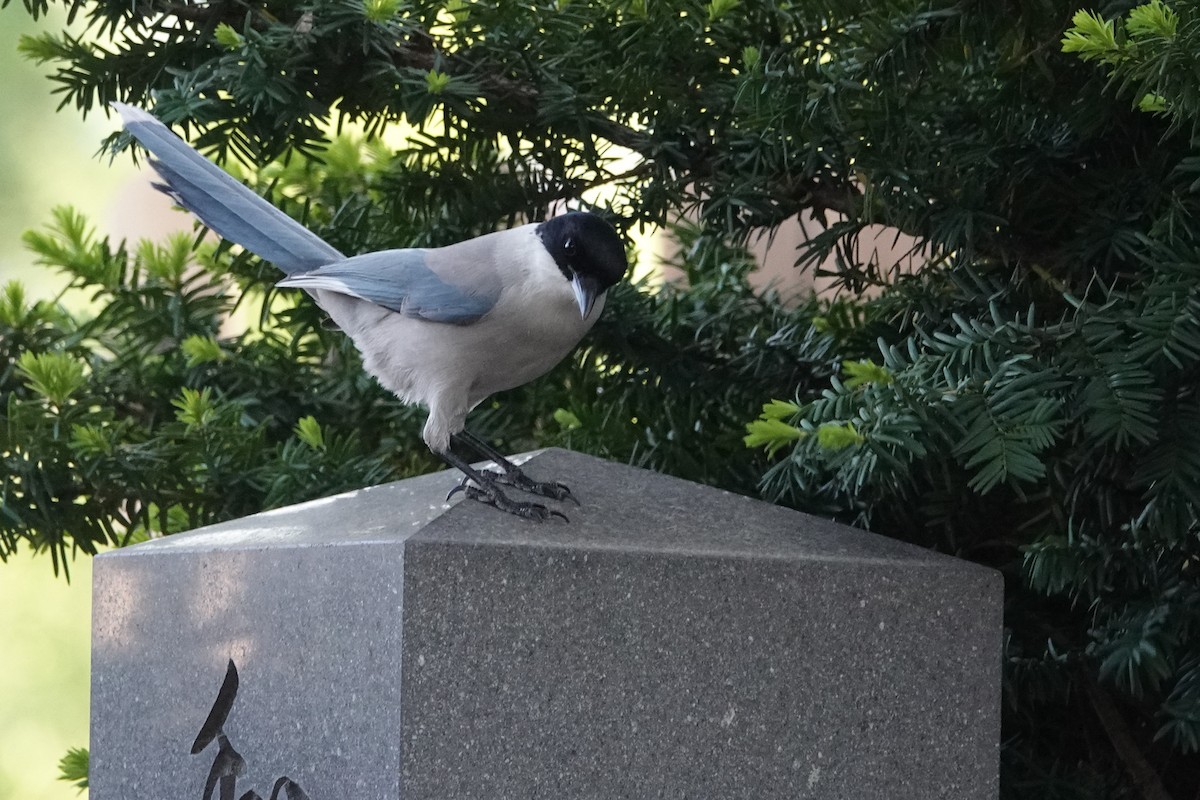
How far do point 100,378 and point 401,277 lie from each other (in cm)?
61

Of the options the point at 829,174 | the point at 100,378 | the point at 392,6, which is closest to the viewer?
the point at 392,6

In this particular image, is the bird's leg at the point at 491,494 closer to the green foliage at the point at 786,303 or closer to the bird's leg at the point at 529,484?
the bird's leg at the point at 529,484

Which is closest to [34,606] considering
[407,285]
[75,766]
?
[75,766]

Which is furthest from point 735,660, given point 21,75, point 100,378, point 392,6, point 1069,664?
point 21,75

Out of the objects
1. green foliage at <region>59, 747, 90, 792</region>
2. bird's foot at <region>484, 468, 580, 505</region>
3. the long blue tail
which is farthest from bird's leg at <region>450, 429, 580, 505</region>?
green foliage at <region>59, 747, 90, 792</region>

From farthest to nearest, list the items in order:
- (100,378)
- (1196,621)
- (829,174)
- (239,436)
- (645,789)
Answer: (100,378) < (239,436) < (829,174) < (1196,621) < (645,789)

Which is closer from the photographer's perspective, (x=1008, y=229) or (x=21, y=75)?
(x=1008, y=229)

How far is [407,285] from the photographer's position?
4.53 feet

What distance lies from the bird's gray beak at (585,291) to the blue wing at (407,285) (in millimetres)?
92

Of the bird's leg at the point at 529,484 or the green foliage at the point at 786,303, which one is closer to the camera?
the green foliage at the point at 786,303

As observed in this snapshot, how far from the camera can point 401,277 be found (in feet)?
4.56

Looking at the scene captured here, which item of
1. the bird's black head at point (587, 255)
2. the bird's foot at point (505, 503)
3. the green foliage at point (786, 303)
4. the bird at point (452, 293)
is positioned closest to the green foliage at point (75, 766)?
the green foliage at point (786, 303)

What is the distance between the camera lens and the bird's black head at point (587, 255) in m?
1.27

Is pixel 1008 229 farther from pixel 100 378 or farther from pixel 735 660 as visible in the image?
pixel 100 378
